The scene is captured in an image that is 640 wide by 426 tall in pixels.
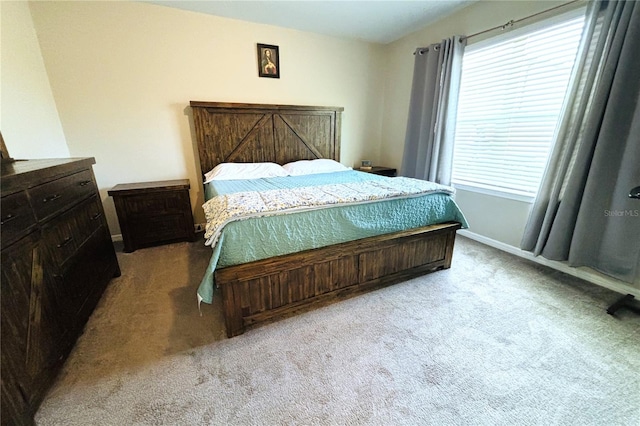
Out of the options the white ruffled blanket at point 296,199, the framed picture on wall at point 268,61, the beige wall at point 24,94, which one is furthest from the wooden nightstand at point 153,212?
the framed picture on wall at point 268,61

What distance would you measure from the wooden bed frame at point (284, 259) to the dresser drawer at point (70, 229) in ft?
3.00

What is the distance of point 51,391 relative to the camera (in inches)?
49.3

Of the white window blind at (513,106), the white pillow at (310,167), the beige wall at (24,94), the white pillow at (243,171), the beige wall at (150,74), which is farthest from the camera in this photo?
the white pillow at (310,167)

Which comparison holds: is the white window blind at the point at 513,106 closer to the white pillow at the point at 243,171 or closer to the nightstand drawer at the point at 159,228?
the white pillow at the point at 243,171

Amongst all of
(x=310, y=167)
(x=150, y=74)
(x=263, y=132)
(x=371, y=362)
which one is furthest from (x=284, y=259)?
(x=150, y=74)

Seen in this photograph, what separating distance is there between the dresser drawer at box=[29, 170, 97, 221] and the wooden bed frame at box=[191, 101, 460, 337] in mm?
965

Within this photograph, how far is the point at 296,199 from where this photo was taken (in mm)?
1783

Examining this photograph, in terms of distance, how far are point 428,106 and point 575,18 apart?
138 centimetres

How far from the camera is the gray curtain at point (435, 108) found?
2.91m

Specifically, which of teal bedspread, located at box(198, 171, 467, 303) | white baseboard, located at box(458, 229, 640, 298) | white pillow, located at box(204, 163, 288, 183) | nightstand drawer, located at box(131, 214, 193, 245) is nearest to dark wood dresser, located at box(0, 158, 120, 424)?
teal bedspread, located at box(198, 171, 467, 303)

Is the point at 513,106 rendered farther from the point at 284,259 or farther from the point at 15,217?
the point at 15,217

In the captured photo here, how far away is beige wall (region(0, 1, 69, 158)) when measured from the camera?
6.35ft

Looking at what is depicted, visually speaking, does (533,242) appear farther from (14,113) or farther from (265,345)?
(14,113)

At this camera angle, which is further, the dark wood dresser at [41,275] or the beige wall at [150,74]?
the beige wall at [150,74]
